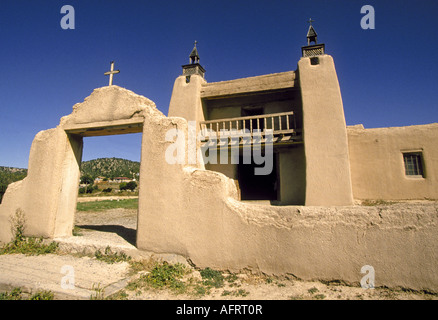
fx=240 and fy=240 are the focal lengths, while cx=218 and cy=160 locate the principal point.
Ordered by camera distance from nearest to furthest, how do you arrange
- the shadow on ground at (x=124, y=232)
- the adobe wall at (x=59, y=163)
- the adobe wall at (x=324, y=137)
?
1. the adobe wall at (x=59, y=163)
2. the shadow on ground at (x=124, y=232)
3. the adobe wall at (x=324, y=137)

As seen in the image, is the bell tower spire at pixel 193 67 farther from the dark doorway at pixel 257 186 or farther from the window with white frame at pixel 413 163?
the window with white frame at pixel 413 163

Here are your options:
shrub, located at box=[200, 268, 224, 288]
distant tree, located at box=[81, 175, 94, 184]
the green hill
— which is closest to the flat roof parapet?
shrub, located at box=[200, 268, 224, 288]

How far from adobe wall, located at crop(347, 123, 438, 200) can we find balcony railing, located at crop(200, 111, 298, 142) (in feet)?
8.16

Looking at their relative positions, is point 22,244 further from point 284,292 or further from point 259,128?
point 259,128

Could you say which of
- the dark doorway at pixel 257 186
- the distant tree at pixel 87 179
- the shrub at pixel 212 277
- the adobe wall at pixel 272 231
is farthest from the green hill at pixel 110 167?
the shrub at pixel 212 277

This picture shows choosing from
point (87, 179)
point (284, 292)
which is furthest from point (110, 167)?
point (284, 292)

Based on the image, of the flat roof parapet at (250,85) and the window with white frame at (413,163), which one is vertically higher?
the flat roof parapet at (250,85)

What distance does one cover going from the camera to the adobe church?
3547 mm

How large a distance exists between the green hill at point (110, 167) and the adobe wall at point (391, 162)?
5459cm

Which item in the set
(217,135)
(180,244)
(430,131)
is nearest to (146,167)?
(180,244)

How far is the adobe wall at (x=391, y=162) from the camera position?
834 centimetres
